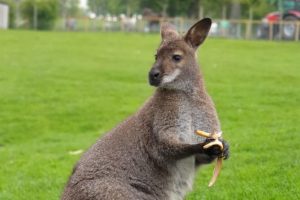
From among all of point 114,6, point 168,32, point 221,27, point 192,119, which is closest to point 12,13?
point 221,27

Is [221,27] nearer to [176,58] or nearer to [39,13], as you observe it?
[39,13]

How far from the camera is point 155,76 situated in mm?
4574

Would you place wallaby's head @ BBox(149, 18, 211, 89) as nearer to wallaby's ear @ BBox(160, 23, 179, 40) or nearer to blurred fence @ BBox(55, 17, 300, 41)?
wallaby's ear @ BBox(160, 23, 179, 40)

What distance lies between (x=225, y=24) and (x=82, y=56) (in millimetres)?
25460

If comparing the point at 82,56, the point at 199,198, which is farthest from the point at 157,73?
the point at 82,56

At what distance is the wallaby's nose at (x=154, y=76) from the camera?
456 cm

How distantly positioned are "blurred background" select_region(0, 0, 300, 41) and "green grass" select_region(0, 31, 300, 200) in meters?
20.1

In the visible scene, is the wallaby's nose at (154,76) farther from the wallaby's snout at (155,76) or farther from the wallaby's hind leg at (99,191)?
the wallaby's hind leg at (99,191)

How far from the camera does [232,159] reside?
7891 mm

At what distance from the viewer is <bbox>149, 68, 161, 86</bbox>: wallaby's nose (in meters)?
4.56

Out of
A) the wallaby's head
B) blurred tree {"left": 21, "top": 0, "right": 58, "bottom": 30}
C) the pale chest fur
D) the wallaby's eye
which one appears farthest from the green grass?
blurred tree {"left": 21, "top": 0, "right": 58, "bottom": 30}

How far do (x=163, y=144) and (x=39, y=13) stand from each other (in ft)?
171

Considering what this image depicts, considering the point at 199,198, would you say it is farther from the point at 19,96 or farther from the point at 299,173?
the point at 19,96

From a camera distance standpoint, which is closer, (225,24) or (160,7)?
(225,24)
